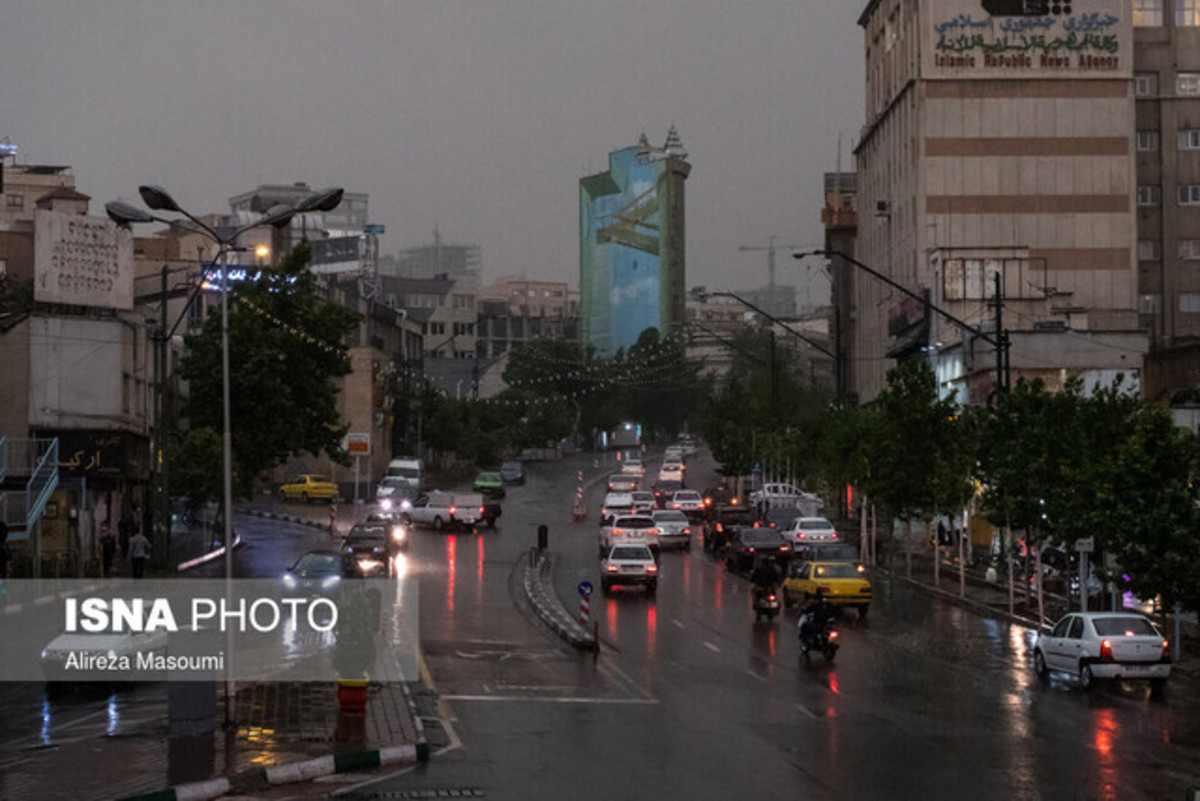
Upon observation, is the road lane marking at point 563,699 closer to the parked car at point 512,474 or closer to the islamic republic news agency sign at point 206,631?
the islamic republic news agency sign at point 206,631

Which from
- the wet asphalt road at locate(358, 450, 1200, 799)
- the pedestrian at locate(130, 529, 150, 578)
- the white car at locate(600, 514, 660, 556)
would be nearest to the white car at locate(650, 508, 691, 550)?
the white car at locate(600, 514, 660, 556)

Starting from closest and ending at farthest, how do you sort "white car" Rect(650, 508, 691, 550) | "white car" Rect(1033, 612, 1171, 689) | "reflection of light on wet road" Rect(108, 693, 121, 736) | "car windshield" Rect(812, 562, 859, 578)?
"reflection of light on wet road" Rect(108, 693, 121, 736) < "white car" Rect(1033, 612, 1171, 689) < "car windshield" Rect(812, 562, 859, 578) < "white car" Rect(650, 508, 691, 550)

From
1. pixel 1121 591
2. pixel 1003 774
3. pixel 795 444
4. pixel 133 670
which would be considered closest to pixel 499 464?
pixel 795 444

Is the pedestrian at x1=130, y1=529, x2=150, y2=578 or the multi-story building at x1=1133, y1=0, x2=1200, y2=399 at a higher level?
the multi-story building at x1=1133, y1=0, x2=1200, y2=399

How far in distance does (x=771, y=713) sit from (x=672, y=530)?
39314 millimetres

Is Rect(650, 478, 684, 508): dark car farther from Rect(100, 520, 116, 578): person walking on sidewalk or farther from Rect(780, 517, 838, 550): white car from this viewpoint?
Rect(100, 520, 116, 578): person walking on sidewalk

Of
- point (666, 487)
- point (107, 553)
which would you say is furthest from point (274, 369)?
point (666, 487)

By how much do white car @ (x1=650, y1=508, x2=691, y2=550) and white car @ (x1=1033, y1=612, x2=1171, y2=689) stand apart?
1368 inches

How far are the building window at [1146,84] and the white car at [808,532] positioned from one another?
5658cm

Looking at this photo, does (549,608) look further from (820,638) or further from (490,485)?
(490,485)

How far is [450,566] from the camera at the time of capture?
5525 centimetres

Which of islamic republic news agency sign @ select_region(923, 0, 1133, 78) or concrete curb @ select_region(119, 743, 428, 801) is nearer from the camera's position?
concrete curb @ select_region(119, 743, 428, 801)

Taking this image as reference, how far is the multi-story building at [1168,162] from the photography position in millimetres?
105375

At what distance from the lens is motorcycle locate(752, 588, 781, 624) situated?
4112 cm
